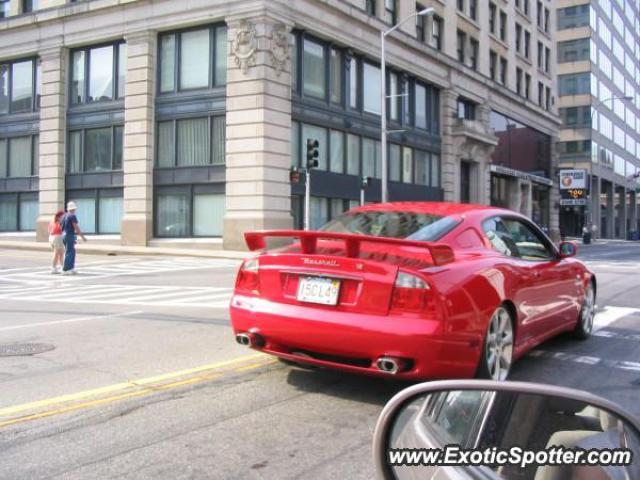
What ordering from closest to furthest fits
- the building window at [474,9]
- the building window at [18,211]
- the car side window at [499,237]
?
1. the car side window at [499,237]
2. the building window at [18,211]
3. the building window at [474,9]

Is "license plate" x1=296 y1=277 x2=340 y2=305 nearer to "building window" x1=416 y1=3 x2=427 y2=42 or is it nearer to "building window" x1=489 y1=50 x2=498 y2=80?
"building window" x1=416 y1=3 x2=427 y2=42

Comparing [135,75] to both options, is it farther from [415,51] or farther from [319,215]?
[415,51]

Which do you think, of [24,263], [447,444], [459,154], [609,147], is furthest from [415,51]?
[609,147]

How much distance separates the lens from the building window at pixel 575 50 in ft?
228

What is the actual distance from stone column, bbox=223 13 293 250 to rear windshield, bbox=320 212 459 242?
65.0 ft

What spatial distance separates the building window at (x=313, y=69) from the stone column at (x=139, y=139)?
705cm

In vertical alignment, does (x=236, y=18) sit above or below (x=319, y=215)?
above

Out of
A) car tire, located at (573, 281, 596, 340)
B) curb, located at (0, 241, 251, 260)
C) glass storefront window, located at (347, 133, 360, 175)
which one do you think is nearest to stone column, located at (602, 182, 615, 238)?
glass storefront window, located at (347, 133, 360, 175)

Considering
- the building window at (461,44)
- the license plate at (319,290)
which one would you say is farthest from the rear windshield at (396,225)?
the building window at (461,44)

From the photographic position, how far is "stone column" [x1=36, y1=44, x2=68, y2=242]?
102ft

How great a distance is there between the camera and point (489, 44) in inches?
1758

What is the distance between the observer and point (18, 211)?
33281 millimetres

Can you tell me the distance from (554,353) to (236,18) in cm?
2337

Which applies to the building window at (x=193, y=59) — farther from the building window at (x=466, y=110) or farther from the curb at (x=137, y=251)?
the building window at (x=466, y=110)
